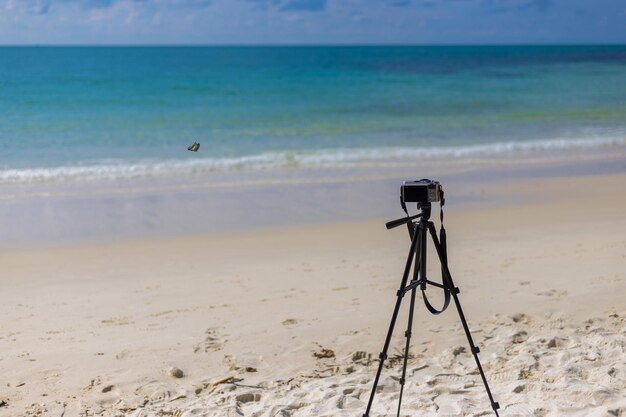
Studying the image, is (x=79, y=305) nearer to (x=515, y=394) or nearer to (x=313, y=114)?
(x=515, y=394)

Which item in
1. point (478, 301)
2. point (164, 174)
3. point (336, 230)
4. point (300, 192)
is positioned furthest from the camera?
point (164, 174)

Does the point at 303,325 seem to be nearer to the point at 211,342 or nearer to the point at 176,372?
the point at 211,342

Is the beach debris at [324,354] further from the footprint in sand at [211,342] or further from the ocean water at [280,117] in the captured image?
the ocean water at [280,117]

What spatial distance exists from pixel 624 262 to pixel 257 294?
2.99 metres

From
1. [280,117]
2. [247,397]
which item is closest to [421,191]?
[247,397]

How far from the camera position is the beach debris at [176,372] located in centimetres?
491

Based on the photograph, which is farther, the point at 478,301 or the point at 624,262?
the point at 624,262

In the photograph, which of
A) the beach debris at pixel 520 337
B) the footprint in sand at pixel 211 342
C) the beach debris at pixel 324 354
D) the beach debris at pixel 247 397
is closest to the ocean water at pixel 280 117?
the footprint in sand at pixel 211 342

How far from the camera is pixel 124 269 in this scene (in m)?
7.29

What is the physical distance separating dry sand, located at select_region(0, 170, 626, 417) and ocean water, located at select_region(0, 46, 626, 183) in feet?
19.0

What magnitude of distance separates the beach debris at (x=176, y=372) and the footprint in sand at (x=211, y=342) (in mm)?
317

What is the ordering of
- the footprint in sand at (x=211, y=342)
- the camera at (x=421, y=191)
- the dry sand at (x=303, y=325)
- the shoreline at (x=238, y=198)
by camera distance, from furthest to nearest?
the shoreline at (x=238, y=198) → the footprint in sand at (x=211, y=342) → the dry sand at (x=303, y=325) → the camera at (x=421, y=191)

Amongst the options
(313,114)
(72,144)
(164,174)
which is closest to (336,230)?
(164,174)

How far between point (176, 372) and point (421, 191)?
2.11m
